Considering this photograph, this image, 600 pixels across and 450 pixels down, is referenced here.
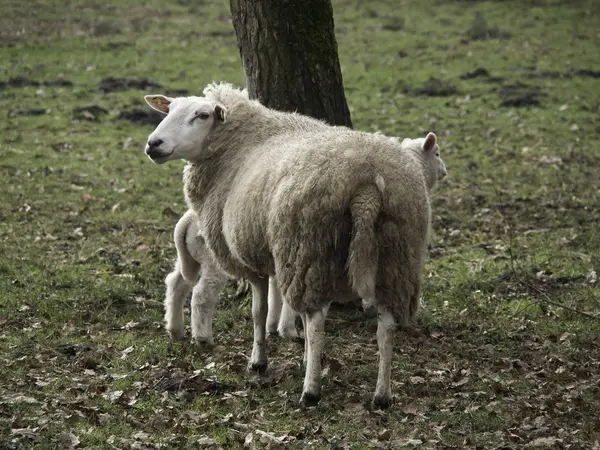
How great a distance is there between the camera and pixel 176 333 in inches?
295

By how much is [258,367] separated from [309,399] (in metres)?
0.89

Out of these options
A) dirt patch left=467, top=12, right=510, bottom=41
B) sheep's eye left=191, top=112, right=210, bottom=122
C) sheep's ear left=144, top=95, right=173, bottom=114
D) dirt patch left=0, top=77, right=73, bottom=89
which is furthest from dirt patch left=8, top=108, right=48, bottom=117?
dirt patch left=467, top=12, right=510, bottom=41

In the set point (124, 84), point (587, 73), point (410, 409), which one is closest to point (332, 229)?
point (410, 409)

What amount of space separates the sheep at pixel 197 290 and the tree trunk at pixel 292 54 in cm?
148

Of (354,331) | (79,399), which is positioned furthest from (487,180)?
(79,399)

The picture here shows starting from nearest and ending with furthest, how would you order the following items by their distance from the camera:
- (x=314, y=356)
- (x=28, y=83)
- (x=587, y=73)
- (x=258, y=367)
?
(x=314, y=356) < (x=258, y=367) < (x=28, y=83) < (x=587, y=73)

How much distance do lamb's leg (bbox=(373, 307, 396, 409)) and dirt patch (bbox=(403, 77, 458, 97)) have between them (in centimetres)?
1262

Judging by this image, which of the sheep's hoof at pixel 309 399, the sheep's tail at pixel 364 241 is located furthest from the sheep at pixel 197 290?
the sheep's tail at pixel 364 241

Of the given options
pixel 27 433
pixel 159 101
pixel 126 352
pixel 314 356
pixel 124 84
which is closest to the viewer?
pixel 27 433

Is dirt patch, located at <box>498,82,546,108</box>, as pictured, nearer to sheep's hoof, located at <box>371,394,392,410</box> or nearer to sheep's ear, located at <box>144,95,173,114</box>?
sheep's ear, located at <box>144,95,173,114</box>

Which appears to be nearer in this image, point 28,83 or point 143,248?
point 143,248

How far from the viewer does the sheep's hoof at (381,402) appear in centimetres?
586

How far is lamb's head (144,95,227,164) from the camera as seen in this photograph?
6.85m

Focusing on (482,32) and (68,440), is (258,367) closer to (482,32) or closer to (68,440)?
(68,440)
